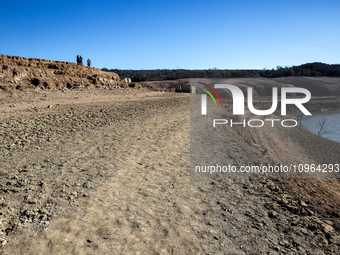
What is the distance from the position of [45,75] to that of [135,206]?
16130mm

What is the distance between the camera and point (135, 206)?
4289mm

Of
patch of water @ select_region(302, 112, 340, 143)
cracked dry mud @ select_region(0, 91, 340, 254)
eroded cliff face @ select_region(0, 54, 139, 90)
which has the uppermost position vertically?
eroded cliff face @ select_region(0, 54, 139, 90)

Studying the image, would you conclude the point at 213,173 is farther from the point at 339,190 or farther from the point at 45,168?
the point at 339,190

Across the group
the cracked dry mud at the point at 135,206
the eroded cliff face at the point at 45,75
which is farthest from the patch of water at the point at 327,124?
the cracked dry mud at the point at 135,206

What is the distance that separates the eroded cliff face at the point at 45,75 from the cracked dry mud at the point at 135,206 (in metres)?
8.52

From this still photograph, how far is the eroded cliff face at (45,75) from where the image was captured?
1434cm

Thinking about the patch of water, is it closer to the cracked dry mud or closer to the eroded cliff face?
the eroded cliff face

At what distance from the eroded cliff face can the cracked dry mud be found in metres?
8.52

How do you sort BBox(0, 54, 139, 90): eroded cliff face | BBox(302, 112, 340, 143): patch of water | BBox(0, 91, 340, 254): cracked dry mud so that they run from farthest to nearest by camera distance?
BBox(302, 112, 340, 143): patch of water < BBox(0, 54, 139, 90): eroded cliff face < BBox(0, 91, 340, 254): cracked dry mud

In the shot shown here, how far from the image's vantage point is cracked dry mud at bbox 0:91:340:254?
133 inches

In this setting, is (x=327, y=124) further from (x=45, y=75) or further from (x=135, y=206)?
(x=135, y=206)

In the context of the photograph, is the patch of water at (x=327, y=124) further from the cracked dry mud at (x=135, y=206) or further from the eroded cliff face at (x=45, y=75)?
the cracked dry mud at (x=135, y=206)

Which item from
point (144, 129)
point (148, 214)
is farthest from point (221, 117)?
point (148, 214)

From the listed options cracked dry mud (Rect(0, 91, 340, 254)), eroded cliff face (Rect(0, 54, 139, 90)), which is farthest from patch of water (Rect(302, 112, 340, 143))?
cracked dry mud (Rect(0, 91, 340, 254))
